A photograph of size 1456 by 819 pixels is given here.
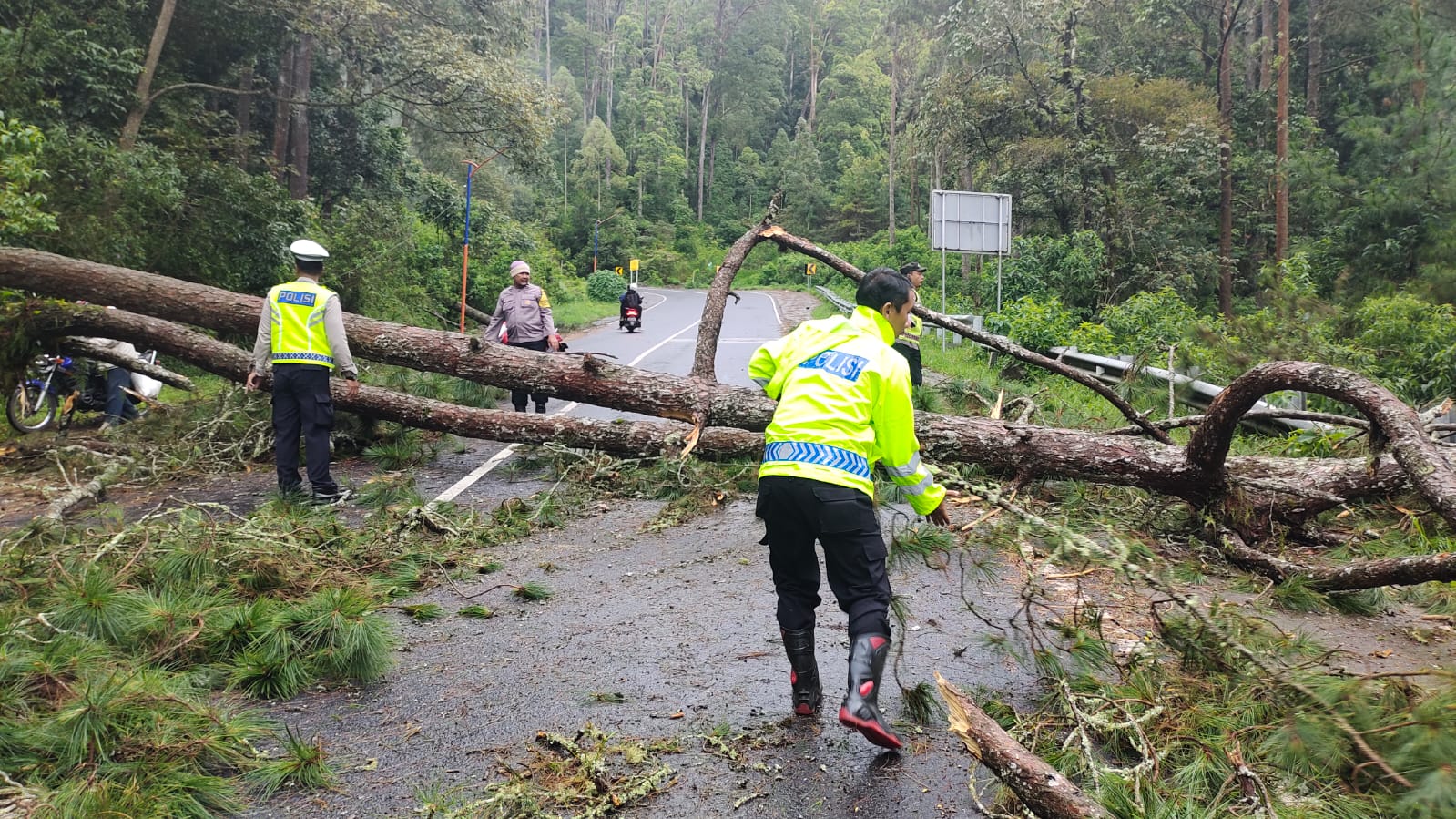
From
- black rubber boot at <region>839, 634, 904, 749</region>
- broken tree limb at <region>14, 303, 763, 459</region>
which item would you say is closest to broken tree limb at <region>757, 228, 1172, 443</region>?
broken tree limb at <region>14, 303, 763, 459</region>

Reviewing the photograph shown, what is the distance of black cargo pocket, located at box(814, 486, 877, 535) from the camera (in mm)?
3473

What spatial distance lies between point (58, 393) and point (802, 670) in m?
9.87

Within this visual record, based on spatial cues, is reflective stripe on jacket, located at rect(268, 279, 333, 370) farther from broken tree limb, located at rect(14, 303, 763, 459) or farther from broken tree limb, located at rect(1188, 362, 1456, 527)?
broken tree limb, located at rect(1188, 362, 1456, 527)

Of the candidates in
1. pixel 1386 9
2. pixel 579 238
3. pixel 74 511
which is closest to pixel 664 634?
pixel 74 511

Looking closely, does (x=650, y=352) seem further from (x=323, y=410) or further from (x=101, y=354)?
(x=323, y=410)

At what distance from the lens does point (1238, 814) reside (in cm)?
283

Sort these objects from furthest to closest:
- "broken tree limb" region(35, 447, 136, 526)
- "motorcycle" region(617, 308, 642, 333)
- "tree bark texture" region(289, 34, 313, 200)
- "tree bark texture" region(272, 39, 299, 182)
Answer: "motorcycle" region(617, 308, 642, 333) → "tree bark texture" region(289, 34, 313, 200) → "tree bark texture" region(272, 39, 299, 182) → "broken tree limb" region(35, 447, 136, 526)

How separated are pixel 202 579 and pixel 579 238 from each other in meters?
62.9

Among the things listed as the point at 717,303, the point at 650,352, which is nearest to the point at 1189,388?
the point at 717,303

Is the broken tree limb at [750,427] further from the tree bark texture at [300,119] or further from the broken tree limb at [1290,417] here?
the tree bark texture at [300,119]

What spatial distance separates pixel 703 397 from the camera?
23.6 feet

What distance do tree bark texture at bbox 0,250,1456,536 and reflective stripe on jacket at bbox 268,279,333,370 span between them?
1229 mm

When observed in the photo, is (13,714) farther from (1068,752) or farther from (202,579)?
(1068,752)

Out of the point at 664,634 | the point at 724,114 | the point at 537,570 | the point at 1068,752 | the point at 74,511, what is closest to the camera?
the point at 1068,752
